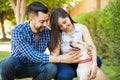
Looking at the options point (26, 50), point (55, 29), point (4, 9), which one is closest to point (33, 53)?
point (26, 50)

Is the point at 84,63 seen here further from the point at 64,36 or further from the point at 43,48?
the point at 43,48

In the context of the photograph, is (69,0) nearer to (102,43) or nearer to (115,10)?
(102,43)

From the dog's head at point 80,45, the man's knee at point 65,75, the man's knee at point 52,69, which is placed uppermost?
the dog's head at point 80,45

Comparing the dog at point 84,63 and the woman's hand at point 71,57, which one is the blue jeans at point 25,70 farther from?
the dog at point 84,63

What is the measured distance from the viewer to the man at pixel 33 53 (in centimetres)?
515

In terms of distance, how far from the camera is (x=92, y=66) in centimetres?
509

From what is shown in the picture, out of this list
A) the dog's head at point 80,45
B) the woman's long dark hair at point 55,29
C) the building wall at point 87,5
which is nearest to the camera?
the dog's head at point 80,45

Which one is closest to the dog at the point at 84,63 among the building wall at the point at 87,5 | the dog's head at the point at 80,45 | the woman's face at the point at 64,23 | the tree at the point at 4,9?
the dog's head at the point at 80,45

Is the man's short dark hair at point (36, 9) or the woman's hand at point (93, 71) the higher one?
the man's short dark hair at point (36, 9)

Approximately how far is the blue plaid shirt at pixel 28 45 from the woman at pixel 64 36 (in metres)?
0.12

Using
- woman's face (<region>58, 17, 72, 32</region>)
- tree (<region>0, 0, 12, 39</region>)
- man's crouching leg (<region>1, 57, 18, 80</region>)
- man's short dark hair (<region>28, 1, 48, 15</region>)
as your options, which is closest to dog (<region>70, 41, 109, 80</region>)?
woman's face (<region>58, 17, 72, 32</region>)

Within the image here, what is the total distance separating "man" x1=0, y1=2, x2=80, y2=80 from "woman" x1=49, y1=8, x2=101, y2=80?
4.5 inches

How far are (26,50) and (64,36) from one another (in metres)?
0.55

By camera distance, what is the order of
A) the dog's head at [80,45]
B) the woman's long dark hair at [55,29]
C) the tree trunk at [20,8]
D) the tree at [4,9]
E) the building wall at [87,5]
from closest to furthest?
the dog's head at [80,45]
the woman's long dark hair at [55,29]
the tree trunk at [20,8]
the building wall at [87,5]
the tree at [4,9]
